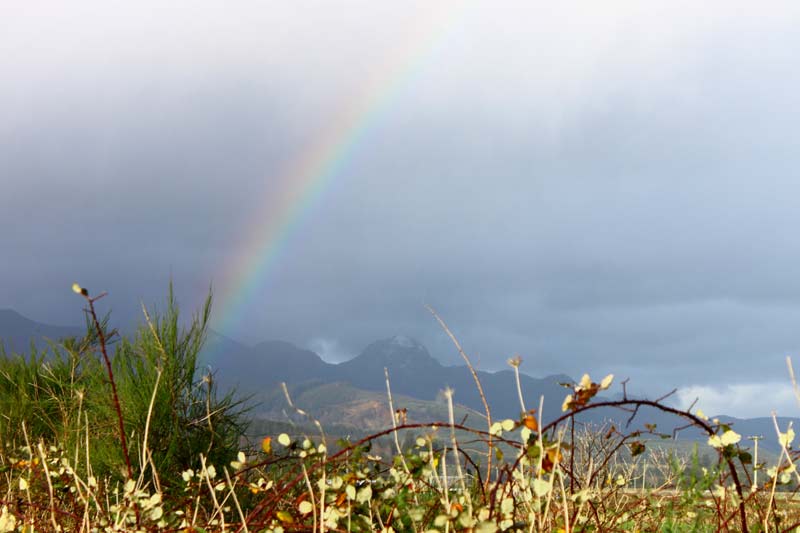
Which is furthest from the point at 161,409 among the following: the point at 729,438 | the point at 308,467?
the point at 729,438

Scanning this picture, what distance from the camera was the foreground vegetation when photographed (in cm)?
324

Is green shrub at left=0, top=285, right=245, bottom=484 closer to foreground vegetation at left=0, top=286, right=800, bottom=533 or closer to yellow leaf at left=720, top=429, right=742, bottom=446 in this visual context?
foreground vegetation at left=0, top=286, right=800, bottom=533

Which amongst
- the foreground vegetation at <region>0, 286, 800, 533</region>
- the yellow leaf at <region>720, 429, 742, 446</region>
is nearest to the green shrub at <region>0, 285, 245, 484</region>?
the foreground vegetation at <region>0, 286, 800, 533</region>

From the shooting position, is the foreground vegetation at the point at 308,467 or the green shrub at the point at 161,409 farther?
the green shrub at the point at 161,409

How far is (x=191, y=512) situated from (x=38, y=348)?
6.82 metres

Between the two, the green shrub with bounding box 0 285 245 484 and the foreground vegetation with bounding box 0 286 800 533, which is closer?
the foreground vegetation with bounding box 0 286 800 533

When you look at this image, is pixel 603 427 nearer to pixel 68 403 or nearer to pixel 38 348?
pixel 68 403

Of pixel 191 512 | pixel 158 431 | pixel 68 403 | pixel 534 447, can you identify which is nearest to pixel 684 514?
pixel 534 447

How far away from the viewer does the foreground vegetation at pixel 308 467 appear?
3.24m

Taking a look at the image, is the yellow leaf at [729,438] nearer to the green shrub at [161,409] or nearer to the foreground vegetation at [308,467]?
the foreground vegetation at [308,467]

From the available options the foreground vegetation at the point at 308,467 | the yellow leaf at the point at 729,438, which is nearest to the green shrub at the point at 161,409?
the foreground vegetation at the point at 308,467

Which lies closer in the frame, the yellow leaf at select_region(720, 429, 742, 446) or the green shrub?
the yellow leaf at select_region(720, 429, 742, 446)

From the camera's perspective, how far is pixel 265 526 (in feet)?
12.5

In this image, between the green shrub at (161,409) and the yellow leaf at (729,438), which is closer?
the yellow leaf at (729,438)
